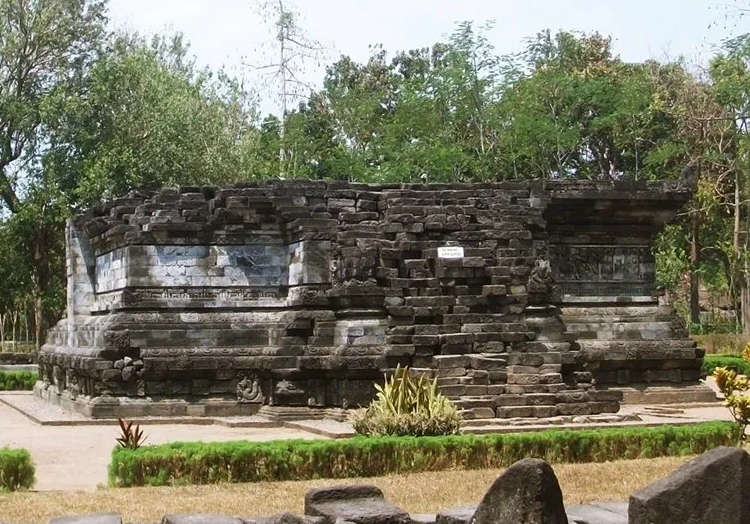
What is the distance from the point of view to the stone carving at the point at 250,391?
1817cm

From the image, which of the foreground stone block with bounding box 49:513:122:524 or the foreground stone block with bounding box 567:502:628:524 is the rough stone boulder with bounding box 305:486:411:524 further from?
the foreground stone block with bounding box 49:513:122:524

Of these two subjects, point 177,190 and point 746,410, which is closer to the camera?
point 746,410

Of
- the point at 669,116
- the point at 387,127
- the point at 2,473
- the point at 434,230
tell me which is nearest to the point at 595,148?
the point at 669,116

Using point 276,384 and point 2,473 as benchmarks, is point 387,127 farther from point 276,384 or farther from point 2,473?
point 2,473

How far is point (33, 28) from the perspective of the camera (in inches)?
1421

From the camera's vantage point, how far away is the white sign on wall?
57.8 ft

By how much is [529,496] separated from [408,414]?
22.7ft

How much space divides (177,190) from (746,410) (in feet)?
33.6

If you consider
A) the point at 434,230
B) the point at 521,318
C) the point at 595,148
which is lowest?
the point at 521,318

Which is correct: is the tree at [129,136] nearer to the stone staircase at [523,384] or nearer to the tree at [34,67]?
the tree at [34,67]

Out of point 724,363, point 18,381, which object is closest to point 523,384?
point 724,363

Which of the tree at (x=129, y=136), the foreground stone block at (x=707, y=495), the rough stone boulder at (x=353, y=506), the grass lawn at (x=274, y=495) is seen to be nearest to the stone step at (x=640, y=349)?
the grass lawn at (x=274, y=495)

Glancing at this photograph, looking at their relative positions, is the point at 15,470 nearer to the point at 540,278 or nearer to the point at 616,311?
the point at 540,278

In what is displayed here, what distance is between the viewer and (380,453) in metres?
11.9
